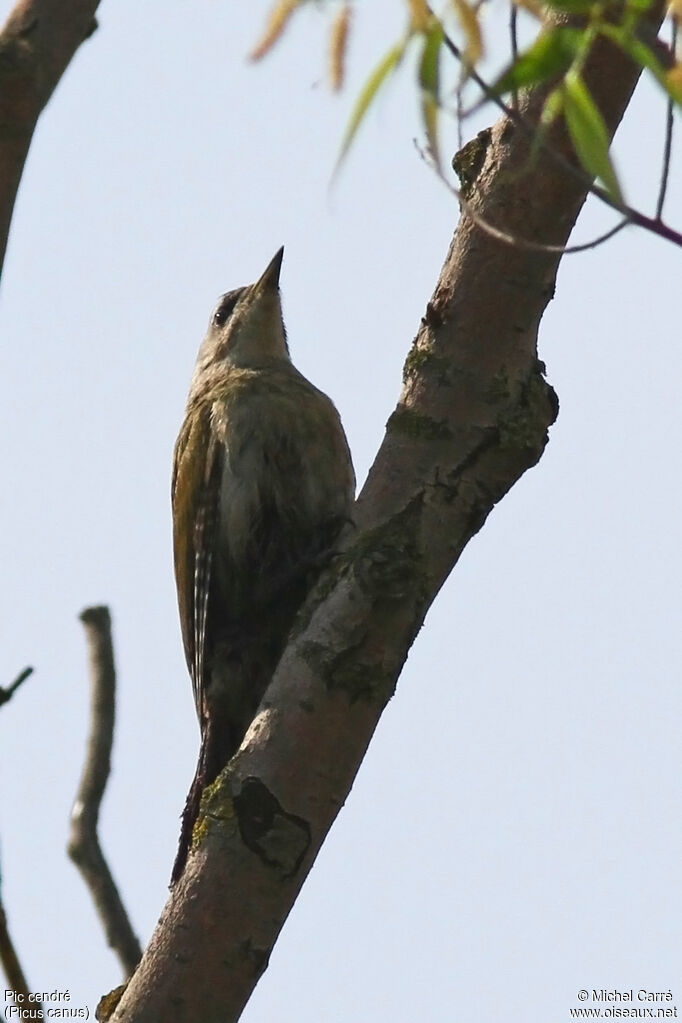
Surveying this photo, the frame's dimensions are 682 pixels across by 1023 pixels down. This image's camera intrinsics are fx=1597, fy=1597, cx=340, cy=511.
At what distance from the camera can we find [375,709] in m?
3.93

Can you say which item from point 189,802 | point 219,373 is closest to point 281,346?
point 219,373

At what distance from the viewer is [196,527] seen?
250 inches

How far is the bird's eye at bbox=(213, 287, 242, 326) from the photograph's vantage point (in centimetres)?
809

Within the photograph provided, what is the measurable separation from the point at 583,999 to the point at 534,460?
7.59 feet

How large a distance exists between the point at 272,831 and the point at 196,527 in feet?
8.86

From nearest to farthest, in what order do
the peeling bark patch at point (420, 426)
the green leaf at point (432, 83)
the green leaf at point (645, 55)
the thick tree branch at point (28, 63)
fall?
1. the green leaf at point (645, 55)
2. the green leaf at point (432, 83)
3. the thick tree branch at point (28, 63)
4. the peeling bark patch at point (420, 426)

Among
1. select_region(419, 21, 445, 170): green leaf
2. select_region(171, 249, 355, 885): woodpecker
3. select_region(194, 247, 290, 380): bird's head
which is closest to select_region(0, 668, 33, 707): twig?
Result: select_region(419, 21, 445, 170): green leaf

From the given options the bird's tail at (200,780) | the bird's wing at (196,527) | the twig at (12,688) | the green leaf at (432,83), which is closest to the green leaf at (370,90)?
the green leaf at (432,83)

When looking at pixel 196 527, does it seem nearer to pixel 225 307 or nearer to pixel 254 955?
pixel 225 307

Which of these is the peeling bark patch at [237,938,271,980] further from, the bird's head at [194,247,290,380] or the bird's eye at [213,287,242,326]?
the bird's eye at [213,287,242,326]

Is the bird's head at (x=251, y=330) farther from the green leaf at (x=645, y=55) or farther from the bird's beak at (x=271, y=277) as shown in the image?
the green leaf at (x=645, y=55)

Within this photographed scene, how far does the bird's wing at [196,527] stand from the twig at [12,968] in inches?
118

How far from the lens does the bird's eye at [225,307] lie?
8095 mm

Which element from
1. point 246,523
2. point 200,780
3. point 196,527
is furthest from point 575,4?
point 196,527
